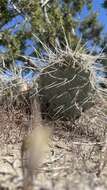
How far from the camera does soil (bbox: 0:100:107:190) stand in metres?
3.08

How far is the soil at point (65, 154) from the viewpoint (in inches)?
121

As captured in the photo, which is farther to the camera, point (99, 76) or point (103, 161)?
point (99, 76)

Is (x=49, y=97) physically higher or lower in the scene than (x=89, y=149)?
higher

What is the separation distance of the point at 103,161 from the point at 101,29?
14671mm

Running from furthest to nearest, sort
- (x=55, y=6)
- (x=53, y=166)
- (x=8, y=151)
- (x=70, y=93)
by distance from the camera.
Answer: (x=55, y=6)
(x=70, y=93)
(x=8, y=151)
(x=53, y=166)

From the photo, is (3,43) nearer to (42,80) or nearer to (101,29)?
(42,80)

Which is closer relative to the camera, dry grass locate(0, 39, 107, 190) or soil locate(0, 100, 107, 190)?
soil locate(0, 100, 107, 190)

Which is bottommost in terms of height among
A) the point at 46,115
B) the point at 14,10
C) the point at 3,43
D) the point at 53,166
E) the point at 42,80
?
the point at 53,166

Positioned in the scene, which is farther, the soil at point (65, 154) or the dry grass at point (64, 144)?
the dry grass at point (64, 144)

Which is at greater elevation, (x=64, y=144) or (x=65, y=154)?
(x=64, y=144)

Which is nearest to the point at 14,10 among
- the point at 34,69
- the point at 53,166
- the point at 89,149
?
the point at 34,69

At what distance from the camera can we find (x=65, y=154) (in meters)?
4.25

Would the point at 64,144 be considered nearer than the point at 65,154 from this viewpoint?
No

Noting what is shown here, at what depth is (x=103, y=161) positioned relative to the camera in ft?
12.8
